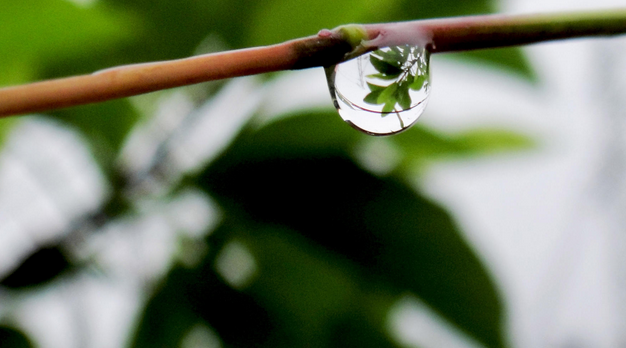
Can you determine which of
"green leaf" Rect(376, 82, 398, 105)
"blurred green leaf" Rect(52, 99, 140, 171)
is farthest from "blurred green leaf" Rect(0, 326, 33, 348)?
"green leaf" Rect(376, 82, 398, 105)

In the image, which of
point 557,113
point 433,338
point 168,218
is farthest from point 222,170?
point 557,113

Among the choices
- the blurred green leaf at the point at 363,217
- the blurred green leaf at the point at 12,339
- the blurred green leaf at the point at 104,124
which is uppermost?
the blurred green leaf at the point at 363,217

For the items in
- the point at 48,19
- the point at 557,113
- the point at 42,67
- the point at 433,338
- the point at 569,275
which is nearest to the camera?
the point at 48,19

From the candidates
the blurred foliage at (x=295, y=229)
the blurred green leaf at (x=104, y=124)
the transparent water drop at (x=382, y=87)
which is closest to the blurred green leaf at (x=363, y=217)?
the blurred foliage at (x=295, y=229)

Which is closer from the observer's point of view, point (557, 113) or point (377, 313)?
point (377, 313)

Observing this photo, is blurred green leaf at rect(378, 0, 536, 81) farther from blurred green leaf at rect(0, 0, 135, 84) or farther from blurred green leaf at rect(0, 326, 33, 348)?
blurred green leaf at rect(0, 326, 33, 348)

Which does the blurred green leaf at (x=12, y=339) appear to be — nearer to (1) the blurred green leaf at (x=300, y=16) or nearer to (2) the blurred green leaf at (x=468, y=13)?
(1) the blurred green leaf at (x=300, y=16)

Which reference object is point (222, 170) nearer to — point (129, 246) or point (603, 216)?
point (129, 246)
